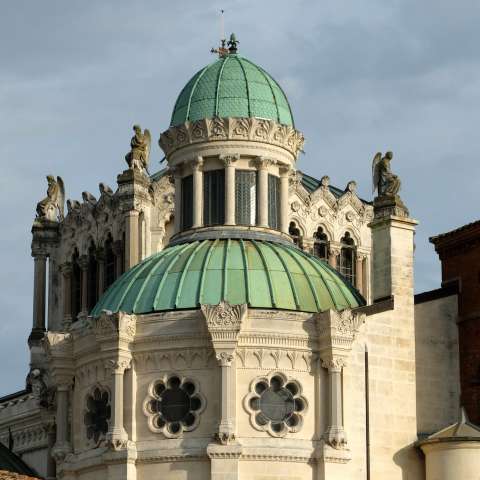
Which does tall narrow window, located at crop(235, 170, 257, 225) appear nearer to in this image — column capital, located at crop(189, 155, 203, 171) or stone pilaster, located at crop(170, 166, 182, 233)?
column capital, located at crop(189, 155, 203, 171)

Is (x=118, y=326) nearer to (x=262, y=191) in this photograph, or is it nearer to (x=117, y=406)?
(x=117, y=406)

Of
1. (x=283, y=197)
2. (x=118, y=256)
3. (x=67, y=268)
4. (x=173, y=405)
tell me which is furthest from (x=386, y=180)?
(x=67, y=268)

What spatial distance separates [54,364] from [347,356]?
33.7 ft

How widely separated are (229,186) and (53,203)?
87.6ft

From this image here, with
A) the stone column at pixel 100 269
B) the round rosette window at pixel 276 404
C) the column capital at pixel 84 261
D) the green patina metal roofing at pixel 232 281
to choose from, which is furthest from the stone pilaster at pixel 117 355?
the column capital at pixel 84 261

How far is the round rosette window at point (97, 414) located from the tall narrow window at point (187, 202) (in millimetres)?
8229

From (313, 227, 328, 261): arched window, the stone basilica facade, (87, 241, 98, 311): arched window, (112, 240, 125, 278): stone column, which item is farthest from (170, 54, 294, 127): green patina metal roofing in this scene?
(87, 241, 98, 311): arched window

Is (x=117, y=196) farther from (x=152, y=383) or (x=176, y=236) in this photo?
(x=152, y=383)

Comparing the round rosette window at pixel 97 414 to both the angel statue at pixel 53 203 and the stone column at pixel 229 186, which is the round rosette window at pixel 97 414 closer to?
the stone column at pixel 229 186

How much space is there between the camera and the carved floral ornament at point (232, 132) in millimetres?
70250

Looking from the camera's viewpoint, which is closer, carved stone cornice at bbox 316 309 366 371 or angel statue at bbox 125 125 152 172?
carved stone cornice at bbox 316 309 366 371

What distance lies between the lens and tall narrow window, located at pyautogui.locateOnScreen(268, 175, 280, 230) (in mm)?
71438

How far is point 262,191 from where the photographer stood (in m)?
70.8

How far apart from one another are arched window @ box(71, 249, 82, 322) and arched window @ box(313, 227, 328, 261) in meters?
11.4
